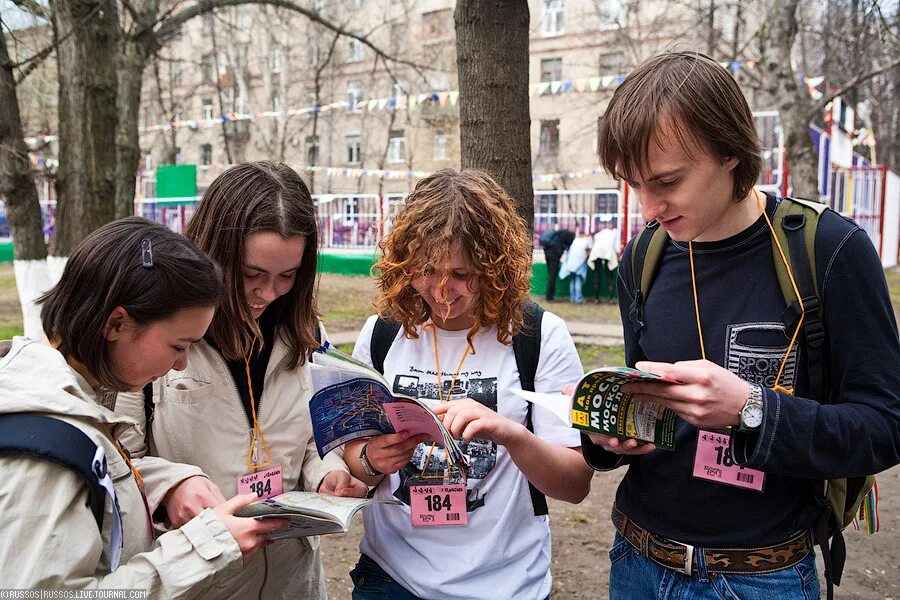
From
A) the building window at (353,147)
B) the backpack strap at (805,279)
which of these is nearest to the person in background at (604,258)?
the backpack strap at (805,279)

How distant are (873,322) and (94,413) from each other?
1429 millimetres

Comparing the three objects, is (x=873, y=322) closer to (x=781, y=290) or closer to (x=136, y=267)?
(x=781, y=290)

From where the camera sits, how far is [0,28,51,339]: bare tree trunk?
634 cm

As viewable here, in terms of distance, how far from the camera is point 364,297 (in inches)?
554

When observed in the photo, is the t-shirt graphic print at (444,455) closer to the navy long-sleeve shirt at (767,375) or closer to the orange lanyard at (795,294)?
the navy long-sleeve shirt at (767,375)

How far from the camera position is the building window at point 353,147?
33.2m

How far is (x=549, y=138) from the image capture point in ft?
96.4

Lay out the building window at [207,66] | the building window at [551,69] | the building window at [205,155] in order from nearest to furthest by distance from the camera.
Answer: the building window at [207,66] < the building window at [551,69] < the building window at [205,155]

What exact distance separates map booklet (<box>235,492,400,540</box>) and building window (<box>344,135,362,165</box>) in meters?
32.3

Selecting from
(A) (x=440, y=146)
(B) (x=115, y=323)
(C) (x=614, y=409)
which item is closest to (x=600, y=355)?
(C) (x=614, y=409)

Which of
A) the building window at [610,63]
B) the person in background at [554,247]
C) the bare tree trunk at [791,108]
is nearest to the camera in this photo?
the bare tree trunk at [791,108]

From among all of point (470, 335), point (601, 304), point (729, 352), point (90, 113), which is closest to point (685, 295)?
point (729, 352)

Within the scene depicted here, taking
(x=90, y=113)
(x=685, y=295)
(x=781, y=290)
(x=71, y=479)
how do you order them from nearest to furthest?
(x=71, y=479)
(x=781, y=290)
(x=685, y=295)
(x=90, y=113)

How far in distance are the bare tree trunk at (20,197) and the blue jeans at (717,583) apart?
210 inches
